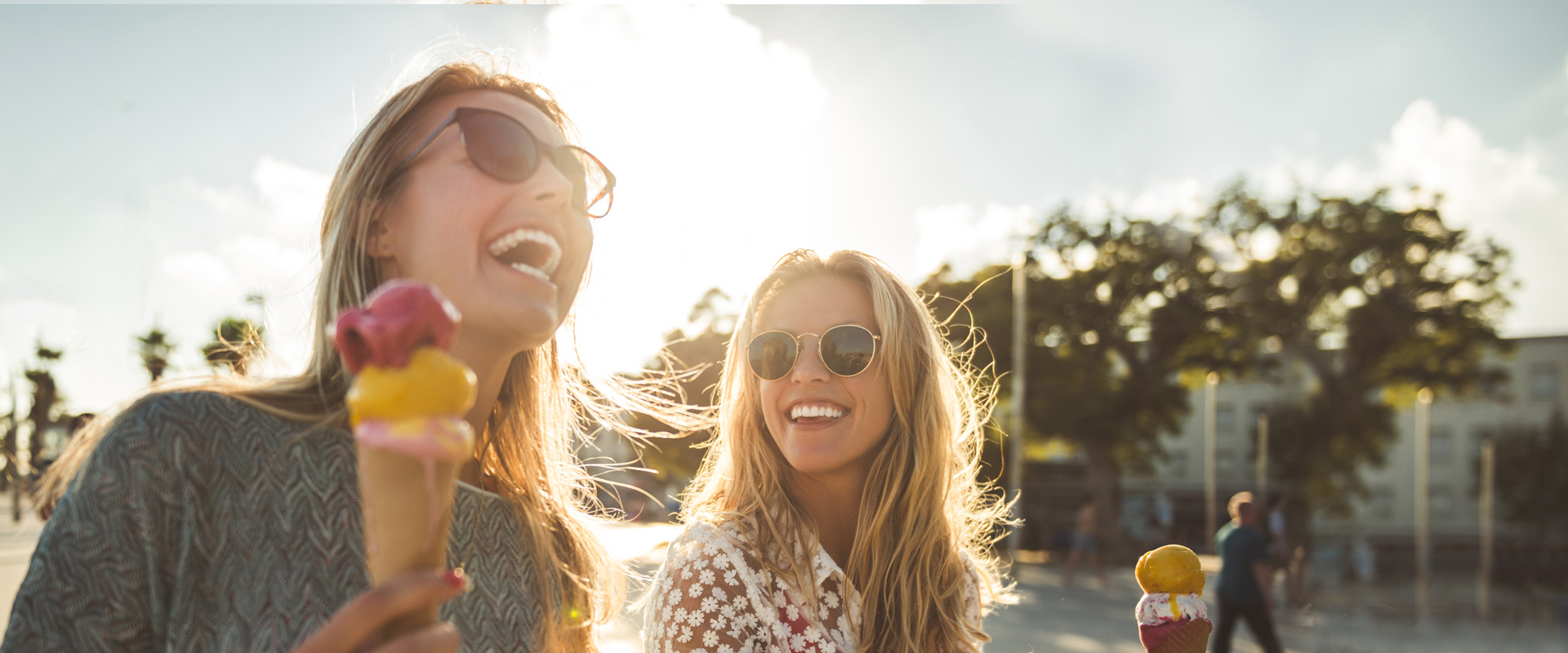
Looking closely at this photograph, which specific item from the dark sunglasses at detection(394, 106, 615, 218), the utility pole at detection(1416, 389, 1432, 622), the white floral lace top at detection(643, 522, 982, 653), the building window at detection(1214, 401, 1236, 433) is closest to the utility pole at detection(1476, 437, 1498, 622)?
the utility pole at detection(1416, 389, 1432, 622)

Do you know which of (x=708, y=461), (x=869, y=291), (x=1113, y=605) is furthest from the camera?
(x=1113, y=605)

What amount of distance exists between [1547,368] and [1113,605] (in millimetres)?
42416

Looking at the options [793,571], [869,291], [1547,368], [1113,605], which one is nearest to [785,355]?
[869,291]

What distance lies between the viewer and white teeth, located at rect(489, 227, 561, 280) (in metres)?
1.55

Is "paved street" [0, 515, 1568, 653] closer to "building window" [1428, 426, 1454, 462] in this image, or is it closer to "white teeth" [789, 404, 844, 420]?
"white teeth" [789, 404, 844, 420]

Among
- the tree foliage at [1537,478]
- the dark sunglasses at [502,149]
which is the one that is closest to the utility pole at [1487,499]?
the tree foliage at [1537,478]

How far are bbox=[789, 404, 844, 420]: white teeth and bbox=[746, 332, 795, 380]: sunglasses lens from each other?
0.11 m

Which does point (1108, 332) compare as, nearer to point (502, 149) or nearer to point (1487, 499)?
point (1487, 499)

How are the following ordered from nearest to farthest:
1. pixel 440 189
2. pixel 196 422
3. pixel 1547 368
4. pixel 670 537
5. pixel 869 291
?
pixel 196 422, pixel 440 189, pixel 670 537, pixel 869 291, pixel 1547 368

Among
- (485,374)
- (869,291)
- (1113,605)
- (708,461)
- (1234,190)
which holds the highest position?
(1234,190)

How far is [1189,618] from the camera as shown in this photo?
180 centimetres

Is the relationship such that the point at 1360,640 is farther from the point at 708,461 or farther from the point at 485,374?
the point at 485,374

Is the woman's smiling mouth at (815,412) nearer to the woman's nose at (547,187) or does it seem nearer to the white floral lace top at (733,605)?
the white floral lace top at (733,605)

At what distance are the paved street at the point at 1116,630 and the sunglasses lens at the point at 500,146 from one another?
315 inches
